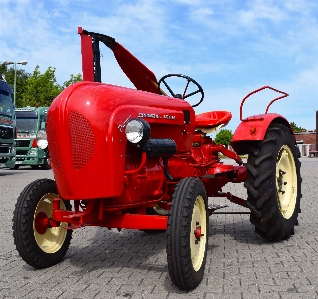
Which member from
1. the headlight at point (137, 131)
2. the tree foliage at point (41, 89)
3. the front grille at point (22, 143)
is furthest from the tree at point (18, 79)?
the headlight at point (137, 131)

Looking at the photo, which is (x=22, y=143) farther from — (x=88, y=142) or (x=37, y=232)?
(x=88, y=142)

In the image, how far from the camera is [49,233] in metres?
4.15

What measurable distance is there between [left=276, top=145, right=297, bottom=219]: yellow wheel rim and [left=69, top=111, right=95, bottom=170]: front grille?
239 cm

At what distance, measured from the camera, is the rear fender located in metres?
4.85

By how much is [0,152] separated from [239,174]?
36.6ft

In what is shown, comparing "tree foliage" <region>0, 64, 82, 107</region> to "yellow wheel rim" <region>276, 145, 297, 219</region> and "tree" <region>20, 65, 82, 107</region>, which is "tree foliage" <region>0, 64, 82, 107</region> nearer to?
"tree" <region>20, 65, 82, 107</region>

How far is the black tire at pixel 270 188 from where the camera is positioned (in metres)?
4.66

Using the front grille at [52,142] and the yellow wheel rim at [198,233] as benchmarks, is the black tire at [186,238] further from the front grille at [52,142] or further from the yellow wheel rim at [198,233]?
the front grille at [52,142]

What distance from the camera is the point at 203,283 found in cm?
351

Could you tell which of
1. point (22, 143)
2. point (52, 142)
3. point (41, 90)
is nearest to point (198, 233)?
point (52, 142)

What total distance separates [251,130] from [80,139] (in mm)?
2167

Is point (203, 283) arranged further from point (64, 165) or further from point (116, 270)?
Result: point (64, 165)

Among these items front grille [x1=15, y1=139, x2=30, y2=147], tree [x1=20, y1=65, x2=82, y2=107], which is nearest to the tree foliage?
tree [x1=20, y1=65, x2=82, y2=107]

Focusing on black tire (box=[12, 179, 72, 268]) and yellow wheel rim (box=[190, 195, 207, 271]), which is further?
black tire (box=[12, 179, 72, 268])
